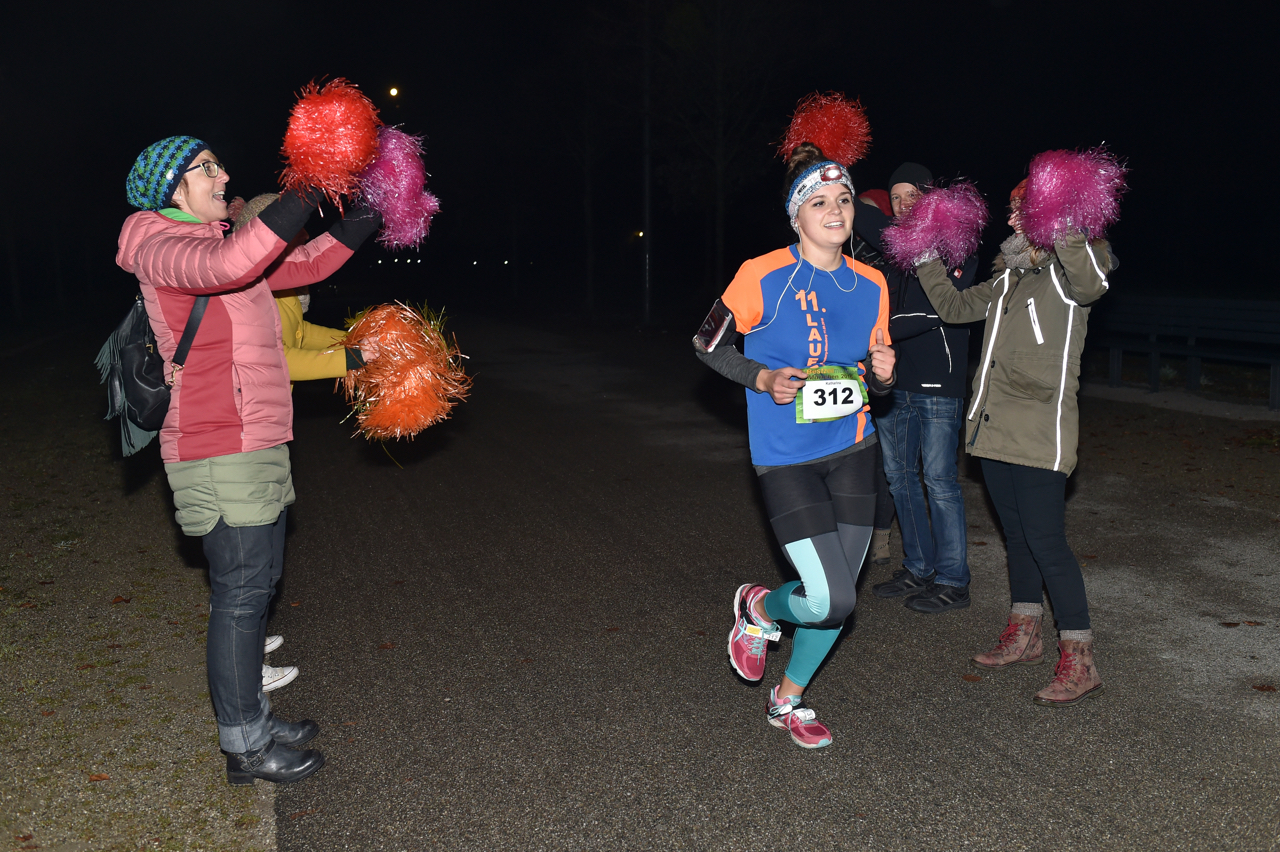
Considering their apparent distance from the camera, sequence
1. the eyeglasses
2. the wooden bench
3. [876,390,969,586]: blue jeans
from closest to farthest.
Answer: the eyeglasses, [876,390,969,586]: blue jeans, the wooden bench

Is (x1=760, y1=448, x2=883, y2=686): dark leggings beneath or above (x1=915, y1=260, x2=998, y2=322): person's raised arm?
beneath

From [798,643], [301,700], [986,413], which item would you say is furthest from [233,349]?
[986,413]

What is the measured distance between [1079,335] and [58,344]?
24722 millimetres

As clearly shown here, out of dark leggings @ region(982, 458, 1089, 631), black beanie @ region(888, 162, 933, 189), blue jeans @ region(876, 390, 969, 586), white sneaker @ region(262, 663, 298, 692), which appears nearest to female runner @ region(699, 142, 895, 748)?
dark leggings @ region(982, 458, 1089, 631)

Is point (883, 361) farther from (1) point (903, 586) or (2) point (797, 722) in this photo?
(1) point (903, 586)

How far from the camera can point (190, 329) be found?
3375 mm

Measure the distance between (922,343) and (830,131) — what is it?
4.17 feet

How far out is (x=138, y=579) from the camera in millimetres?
6129

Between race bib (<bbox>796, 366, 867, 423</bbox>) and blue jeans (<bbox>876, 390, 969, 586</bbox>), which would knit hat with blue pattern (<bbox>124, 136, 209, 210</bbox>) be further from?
blue jeans (<bbox>876, 390, 969, 586</bbox>)

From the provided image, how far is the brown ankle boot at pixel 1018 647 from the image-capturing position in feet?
14.9

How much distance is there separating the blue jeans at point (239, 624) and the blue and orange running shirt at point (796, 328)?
6.19 feet

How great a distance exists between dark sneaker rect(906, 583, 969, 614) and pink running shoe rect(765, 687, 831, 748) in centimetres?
152

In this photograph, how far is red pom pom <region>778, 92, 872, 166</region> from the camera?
5418 millimetres

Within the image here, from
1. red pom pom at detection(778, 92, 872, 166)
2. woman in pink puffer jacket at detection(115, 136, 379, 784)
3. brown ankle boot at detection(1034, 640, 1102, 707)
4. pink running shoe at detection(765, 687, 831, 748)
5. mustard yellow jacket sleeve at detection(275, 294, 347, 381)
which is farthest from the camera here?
red pom pom at detection(778, 92, 872, 166)
